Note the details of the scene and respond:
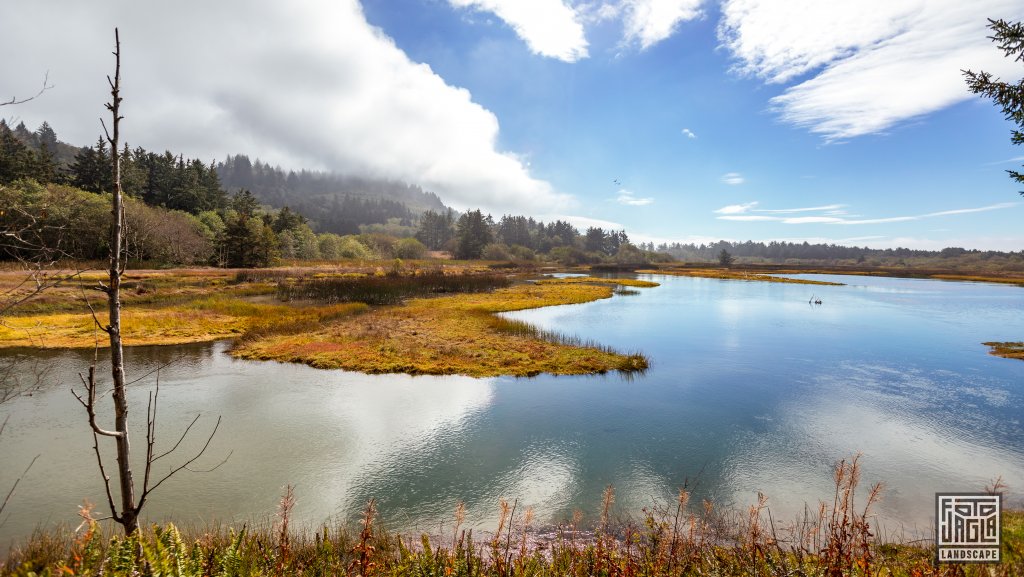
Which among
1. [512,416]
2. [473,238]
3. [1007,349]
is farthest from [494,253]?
[512,416]

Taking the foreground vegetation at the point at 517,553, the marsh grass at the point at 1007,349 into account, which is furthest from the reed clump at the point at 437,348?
the marsh grass at the point at 1007,349

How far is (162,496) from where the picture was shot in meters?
12.1

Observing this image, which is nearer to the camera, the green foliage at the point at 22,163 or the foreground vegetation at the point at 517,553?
the foreground vegetation at the point at 517,553

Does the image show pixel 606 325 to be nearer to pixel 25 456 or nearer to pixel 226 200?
Answer: pixel 25 456

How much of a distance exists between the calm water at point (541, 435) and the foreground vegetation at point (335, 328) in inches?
77.7

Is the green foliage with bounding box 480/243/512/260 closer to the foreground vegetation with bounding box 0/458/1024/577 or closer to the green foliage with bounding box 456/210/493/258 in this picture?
the green foliage with bounding box 456/210/493/258

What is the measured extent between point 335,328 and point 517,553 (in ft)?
94.3

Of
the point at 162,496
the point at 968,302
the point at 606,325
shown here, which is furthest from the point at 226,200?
the point at 968,302

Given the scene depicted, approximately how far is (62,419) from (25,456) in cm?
350

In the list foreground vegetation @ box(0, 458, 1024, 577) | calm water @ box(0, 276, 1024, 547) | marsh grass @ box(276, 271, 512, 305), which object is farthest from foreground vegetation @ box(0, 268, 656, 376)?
foreground vegetation @ box(0, 458, 1024, 577)

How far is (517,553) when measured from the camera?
9.59 metres
